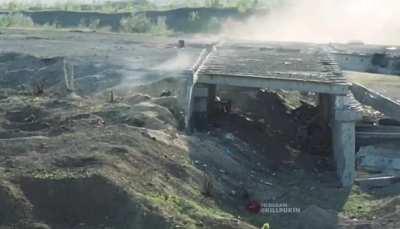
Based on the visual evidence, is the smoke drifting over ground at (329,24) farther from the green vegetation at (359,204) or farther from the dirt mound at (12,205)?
the dirt mound at (12,205)

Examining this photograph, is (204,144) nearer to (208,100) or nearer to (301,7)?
(208,100)

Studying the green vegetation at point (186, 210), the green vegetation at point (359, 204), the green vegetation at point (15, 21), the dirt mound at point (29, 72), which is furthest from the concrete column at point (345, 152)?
the green vegetation at point (15, 21)

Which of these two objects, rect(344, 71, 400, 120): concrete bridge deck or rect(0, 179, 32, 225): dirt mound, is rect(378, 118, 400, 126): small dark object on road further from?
rect(0, 179, 32, 225): dirt mound

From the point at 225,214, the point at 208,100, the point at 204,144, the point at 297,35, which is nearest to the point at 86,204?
the point at 225,214

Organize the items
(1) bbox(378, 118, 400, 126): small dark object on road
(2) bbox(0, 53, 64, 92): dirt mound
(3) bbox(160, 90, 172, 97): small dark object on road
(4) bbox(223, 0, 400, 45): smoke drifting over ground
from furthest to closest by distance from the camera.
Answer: (4) bbox(223, 0, 400, 45): smoke drifting over ground < (2) bbox(0, 53, 64, 92): dirt mound < (1) bbox(378, 118, 400, 126): small dark object on road < (3) bbox(160, 90, 172, 97): small dark object on road

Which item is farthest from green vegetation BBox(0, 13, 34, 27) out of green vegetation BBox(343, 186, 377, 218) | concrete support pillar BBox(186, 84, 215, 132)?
green vegetation BBox(343, 186, 377, 218)
